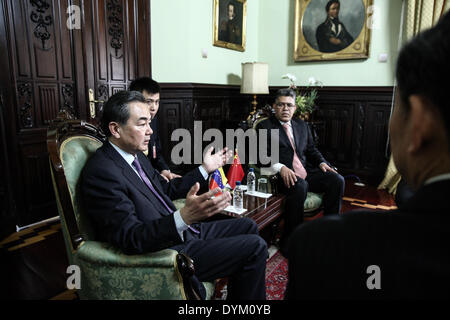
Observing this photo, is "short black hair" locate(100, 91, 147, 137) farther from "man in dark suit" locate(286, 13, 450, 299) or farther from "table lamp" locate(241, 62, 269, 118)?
"table lamp" locate(241, 62, 269, 118)

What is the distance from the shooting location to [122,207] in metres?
1.24

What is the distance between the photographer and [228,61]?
15.3 feet

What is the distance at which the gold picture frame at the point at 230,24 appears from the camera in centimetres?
430

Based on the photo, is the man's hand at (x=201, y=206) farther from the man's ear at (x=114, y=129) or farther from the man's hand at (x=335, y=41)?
the man's hand at (x=335, y=41)

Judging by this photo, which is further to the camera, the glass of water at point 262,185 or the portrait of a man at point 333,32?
the portrait of a man at point 333,32

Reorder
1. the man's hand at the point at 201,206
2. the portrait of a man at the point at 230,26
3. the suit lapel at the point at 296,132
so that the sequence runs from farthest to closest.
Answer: the portrait of a man at the point at 230,26 < the suit lapel at the point at 296,132 < the man's hand at the point at 201,206

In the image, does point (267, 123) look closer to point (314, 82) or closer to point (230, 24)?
point (314, 82)

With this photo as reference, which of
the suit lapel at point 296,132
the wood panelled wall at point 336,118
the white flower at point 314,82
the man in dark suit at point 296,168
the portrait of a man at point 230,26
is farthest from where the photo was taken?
the white flower at point 314,82

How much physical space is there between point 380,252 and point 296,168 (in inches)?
89.4

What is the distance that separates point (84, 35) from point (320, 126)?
3331 millimetres

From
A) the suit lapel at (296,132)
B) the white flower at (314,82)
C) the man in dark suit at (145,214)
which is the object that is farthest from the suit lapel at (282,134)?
the white flower at (314,82)

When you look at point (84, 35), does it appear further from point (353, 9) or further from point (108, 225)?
point (353, 9)

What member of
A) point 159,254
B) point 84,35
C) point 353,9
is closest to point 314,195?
point 159,254

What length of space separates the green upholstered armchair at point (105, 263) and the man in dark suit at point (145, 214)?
0.05 meters
